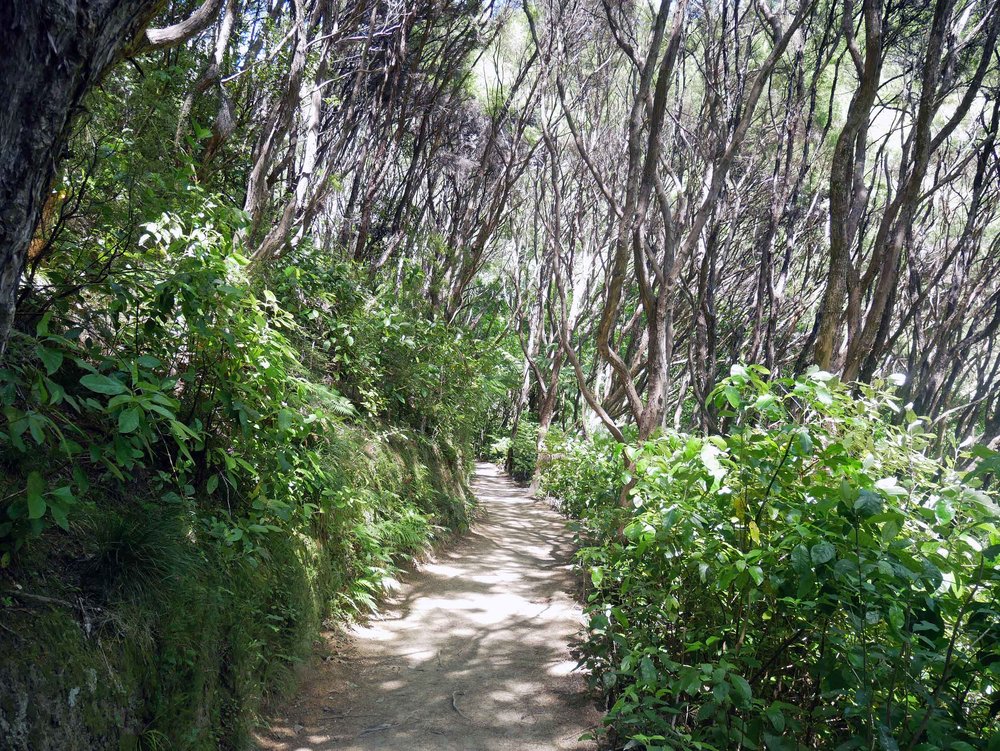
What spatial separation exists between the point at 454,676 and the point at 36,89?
4254 millimetres

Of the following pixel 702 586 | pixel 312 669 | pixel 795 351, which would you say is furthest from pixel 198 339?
pixel 795 351

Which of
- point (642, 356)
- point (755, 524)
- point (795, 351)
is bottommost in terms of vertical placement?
point (755, 524)

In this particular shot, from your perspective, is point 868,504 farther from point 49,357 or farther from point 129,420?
point 49,357

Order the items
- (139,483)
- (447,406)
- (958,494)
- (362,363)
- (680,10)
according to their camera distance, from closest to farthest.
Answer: (958,494)
(139,483)
(680,10)
(362,363)
(447,406)

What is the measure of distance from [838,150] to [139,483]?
472 cm

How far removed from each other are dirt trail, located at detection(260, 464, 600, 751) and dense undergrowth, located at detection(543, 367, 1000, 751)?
39.4 inches

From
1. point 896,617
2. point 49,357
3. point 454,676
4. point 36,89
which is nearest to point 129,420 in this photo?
point 49,357

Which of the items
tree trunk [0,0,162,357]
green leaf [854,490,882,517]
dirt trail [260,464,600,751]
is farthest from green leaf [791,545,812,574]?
tree trunk [0,0,162,357]

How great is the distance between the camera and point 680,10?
5953 millimetres

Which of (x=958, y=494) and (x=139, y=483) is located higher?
(x=958, y=494)

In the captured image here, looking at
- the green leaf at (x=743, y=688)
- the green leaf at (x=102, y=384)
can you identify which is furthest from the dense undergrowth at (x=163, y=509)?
the green leaf at (x=743, y=688)

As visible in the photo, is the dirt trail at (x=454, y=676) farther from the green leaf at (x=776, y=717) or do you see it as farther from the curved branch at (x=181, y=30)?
the curved branch at (x=181, y=30)

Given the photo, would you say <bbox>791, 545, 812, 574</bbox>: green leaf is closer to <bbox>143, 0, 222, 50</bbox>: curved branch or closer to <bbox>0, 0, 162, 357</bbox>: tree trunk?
<bbox>0, 0, 162, 357</bbox>: tree trunk

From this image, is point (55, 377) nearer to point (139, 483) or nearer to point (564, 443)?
point (139, 483)
